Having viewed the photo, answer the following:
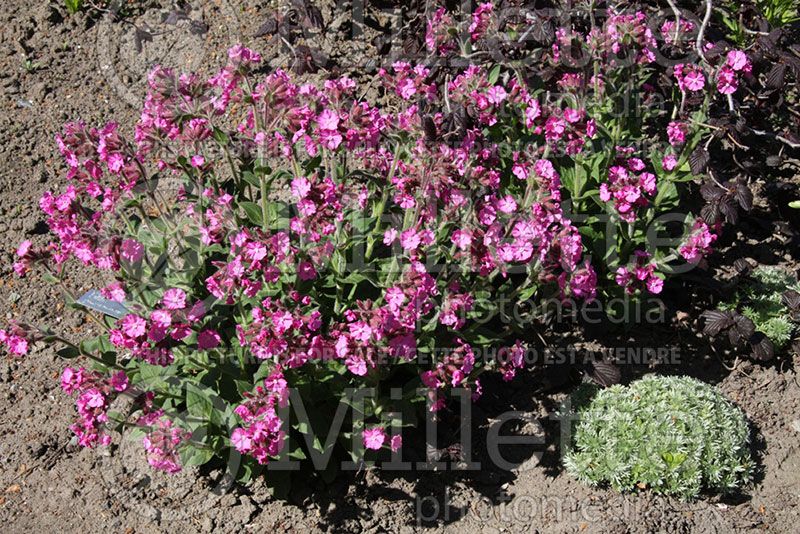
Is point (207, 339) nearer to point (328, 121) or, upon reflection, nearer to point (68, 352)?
point (68, 352)

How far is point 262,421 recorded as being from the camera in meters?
2.77

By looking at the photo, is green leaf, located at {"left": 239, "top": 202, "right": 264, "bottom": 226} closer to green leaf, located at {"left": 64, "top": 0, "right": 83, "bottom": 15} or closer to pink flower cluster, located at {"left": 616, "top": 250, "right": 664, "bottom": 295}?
pink flower cluster, located at {"left": 616, "top": 250, "right": 664, "bottom": 295}

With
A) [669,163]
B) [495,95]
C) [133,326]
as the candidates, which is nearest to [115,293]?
[133,326]

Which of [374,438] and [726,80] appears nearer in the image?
[374,438]

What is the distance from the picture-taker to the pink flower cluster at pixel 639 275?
3.56 metres

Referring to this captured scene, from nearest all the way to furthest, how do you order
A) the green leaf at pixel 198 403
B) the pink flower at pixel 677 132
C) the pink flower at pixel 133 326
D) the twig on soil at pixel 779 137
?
1. the pink flower at pixel 133 326
2. the green leaf at pixel 198 403
3. the pink flower at pixel 677 132
4. the twig on soil at pixel 779 137

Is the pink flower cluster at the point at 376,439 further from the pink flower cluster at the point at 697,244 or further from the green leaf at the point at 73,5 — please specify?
the green leaf at the point at 73,5

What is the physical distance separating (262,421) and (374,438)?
0.48 m

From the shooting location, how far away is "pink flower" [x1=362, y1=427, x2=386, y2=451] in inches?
120

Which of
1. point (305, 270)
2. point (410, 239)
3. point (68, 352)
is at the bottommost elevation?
point (68, 352)

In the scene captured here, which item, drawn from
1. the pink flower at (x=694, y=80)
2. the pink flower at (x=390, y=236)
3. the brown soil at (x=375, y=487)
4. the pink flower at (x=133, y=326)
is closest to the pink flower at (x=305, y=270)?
the pink flower at (x=390, y=236)

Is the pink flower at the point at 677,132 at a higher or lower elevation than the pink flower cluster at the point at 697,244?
higher

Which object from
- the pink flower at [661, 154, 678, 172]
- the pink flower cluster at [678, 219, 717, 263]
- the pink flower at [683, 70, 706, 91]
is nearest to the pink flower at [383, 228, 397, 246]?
the pink flower cluster at [678, 219, 717, 263]


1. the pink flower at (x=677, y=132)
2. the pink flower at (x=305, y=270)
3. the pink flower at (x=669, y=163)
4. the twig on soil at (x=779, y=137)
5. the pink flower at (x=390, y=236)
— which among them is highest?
the twig on soil at (x=779, y=137)
